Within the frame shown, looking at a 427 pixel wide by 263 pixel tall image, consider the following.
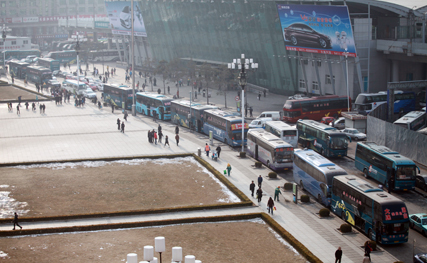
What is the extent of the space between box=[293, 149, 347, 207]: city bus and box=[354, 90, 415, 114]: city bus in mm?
24069

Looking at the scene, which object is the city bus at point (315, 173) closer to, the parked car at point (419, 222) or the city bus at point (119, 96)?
the parked car at point (419, 222)

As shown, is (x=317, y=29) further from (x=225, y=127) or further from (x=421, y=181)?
(x=421, y=181)

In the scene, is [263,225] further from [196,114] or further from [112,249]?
[196,114]

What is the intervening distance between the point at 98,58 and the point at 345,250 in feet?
391

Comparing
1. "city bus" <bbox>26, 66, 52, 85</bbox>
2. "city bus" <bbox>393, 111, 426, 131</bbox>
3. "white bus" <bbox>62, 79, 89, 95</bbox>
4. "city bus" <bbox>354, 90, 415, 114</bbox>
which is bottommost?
"city bus" <bbox>393, 111, 426, 131</bbox>

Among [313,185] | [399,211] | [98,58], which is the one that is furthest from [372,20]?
[98,58]

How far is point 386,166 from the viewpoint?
3712 cm

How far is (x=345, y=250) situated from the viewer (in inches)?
1073

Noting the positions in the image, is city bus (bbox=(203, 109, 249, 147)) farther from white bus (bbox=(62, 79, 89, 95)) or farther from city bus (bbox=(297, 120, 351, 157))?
white bus (bbox=(62, 79, 89, 95))

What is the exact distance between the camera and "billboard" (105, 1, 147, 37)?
372 ft

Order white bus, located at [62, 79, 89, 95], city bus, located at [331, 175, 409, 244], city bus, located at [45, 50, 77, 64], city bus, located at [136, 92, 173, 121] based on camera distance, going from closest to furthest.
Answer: city bus, located at [331, 175, 409, 244]
city bus, located at [136, 92, 173, 121]
white bus, located at [62, 79, 89, 95]
city bus, located at [45, 50, 77, 64]

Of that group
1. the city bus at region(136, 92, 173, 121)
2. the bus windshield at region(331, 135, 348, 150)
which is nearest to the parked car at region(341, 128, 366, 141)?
the bus windshield at region(331, 135, 348, 150)

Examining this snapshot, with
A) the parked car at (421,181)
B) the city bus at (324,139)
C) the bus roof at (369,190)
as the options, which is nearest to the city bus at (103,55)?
the city bus at (324,139)

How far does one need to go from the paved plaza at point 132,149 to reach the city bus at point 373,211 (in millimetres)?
819
